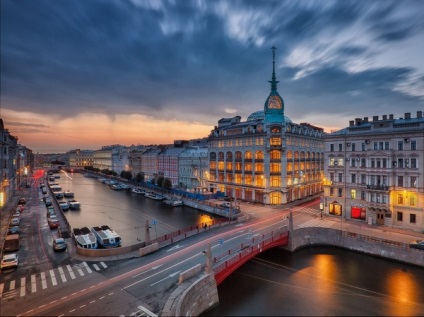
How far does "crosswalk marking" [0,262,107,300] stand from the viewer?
2670cm

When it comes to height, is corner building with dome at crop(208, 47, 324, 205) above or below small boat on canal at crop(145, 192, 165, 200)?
above

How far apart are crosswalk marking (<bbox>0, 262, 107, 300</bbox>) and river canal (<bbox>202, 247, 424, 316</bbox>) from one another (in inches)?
613

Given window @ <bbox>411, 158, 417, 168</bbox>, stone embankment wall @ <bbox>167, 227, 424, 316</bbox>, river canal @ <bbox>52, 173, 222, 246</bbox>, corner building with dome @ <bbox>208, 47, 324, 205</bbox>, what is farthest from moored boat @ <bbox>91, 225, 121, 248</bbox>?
window @ <bbox>411, 158, 417, 168</bbox>

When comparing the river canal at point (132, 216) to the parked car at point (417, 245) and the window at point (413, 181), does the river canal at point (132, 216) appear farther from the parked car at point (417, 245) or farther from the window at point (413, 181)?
the window at point (413, 181)

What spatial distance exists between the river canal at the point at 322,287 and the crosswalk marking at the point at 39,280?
15566mm

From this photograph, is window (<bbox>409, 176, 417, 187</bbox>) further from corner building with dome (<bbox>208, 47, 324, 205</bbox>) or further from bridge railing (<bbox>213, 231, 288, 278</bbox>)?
corner building with dome (<bbox>208, 47, 324, 205</bbox>)

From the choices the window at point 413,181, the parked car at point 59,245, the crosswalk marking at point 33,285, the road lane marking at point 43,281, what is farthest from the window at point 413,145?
the parked car at point 59,245

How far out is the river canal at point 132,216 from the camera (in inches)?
2169

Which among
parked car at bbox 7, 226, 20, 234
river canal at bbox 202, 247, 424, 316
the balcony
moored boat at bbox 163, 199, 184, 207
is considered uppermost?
the balcony

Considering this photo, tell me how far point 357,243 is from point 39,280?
146 feet

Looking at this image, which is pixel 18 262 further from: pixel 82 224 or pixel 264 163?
pixel 264 163

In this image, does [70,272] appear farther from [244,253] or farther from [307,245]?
[307,245]

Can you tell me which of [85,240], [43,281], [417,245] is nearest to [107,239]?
[85,240]

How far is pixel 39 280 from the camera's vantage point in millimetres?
29250
